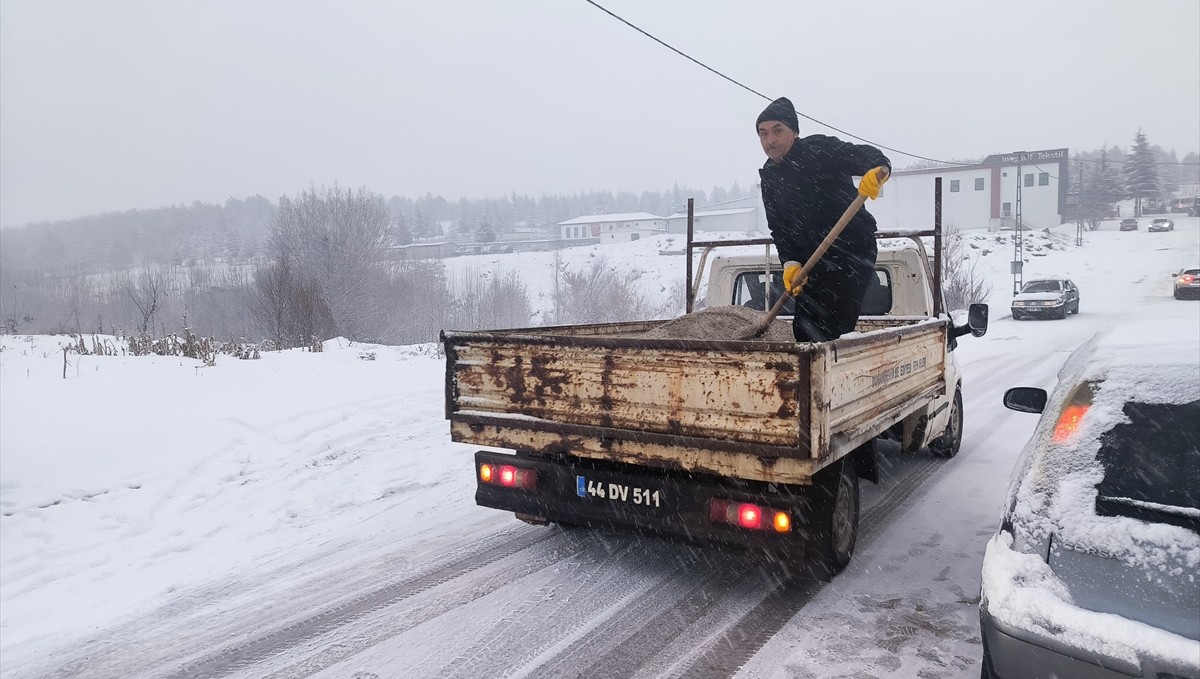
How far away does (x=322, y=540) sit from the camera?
505 centimetres

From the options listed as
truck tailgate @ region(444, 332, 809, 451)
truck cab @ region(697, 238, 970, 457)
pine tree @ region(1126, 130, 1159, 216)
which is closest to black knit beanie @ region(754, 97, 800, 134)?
truck cab @ region(697, 238, 970, 457)

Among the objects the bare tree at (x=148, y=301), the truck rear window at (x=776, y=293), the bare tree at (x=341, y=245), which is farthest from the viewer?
the bare tree at (x=341, y=245)

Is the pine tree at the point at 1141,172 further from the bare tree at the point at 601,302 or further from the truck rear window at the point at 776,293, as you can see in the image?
the truck rear window at the point at 776,293

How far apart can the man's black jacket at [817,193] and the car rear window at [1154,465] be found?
107 inches

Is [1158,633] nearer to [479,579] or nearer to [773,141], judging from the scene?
[479,579]

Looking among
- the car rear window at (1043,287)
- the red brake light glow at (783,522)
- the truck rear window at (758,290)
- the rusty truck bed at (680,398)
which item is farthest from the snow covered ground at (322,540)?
the car rear window at (1043,287)

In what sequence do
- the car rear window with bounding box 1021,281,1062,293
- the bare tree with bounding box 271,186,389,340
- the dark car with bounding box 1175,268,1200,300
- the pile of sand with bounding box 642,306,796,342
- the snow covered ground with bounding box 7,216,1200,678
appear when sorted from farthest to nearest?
the bare tree with bounding box 271,186,389,340 → the dark car with bounding box 1175,268,1200,300 → the car rear window with bounding box 1021,281,1062,293 → the pile of sand with bounding box 642,306,796,342 → the snow covered ground with bounding box 7,216,1200,678

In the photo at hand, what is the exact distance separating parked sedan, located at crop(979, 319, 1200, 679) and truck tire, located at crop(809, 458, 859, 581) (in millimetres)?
1380

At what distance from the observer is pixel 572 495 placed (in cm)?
414

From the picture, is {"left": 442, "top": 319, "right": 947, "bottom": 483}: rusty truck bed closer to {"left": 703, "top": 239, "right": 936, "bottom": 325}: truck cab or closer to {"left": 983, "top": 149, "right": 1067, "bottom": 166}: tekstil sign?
{"left": 703, "top": 239, "right": 936, "bottom": 325}: truck cab

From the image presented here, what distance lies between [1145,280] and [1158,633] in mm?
48654

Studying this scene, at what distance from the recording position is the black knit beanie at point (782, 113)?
193 inches

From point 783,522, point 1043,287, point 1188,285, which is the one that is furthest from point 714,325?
point 1188,285

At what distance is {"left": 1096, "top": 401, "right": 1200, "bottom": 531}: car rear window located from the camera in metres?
2.04
